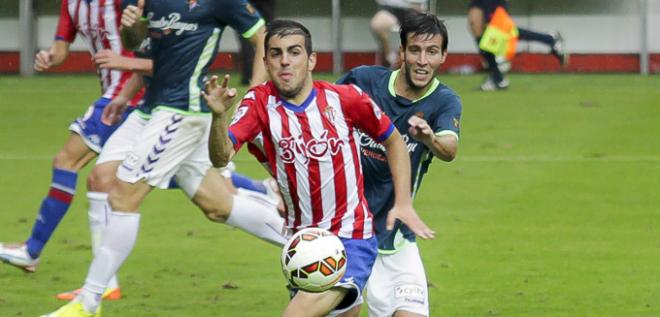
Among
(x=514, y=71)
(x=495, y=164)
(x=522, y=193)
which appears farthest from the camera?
(x=514, y=71)

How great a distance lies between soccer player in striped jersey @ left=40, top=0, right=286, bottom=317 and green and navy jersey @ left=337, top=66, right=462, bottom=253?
1365 mm

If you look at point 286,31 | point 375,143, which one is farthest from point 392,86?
point 286,31

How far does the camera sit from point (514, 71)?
23.2m

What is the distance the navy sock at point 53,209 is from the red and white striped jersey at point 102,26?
580 mm

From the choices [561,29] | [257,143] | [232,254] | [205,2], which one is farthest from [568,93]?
[257,143]

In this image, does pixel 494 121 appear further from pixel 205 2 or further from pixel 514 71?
pixel 205 2

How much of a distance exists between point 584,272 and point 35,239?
11.6 feet

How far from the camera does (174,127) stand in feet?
27.1

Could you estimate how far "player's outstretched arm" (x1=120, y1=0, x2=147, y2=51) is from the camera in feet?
26.2

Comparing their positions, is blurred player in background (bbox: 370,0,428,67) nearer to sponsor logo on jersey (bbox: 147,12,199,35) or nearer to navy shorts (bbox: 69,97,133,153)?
navy shorts (bbox: 69,97,133,153)

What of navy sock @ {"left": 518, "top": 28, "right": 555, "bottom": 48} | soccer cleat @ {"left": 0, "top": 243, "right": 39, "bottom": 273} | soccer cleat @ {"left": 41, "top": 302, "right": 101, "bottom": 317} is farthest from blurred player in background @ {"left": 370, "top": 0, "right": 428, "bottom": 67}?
soccer cleat @ {"left": 41, "top": 302, "right": 101, "bottom": 317}

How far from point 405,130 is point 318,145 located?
0.58m

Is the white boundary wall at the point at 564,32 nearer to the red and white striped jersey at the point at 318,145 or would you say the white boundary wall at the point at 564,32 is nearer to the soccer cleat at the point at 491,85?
the soccer cleat at the point at 491,85

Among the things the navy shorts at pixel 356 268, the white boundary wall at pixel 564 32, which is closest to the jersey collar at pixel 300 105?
the navy shorts at pixel 356 268
